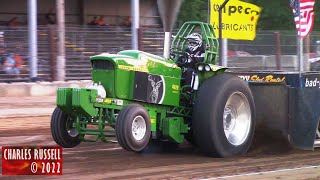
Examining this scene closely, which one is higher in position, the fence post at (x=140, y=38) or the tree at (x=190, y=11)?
the tree at (x=190, y=11)

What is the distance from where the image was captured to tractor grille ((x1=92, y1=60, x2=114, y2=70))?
24.8 ft

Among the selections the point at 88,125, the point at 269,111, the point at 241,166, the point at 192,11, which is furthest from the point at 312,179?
the point at 192,11

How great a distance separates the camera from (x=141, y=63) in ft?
25.7

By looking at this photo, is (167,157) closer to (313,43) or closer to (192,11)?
(313,43)

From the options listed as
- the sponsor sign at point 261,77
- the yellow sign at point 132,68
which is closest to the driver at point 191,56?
the yellow sign at point 132,68

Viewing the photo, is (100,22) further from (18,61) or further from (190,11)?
(190,11)

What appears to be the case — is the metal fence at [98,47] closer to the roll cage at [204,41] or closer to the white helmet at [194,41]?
the roll cage at [204,41]

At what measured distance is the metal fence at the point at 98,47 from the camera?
1752 centimetres

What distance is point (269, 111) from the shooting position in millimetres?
9000

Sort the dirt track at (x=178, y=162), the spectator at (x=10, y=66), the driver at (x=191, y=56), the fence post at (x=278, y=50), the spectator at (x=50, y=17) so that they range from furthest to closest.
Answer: the spectator at (x=50, y=17), the fence post at (x=278, y=50), the spectator at (x=10, y=66), the driver at (x=191, y=56), the dirt track at (x=178, y=162)

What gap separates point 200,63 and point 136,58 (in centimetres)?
112

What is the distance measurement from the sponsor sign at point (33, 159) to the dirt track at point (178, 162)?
145 cm

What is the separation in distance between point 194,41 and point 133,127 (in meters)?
1.89

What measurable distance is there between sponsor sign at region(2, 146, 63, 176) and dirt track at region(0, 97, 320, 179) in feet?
4.76
